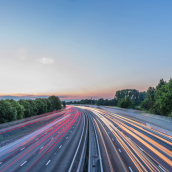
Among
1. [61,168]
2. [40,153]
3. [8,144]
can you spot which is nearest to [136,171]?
[61,168]

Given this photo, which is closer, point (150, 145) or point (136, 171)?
point (136, 171)

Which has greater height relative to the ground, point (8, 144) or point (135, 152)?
point (135, 152)

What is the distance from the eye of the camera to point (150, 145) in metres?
21.8

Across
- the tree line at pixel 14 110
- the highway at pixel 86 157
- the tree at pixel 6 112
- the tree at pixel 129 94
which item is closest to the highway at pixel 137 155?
the highway at pixel 86 157

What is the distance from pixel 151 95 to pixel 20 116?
82.2m

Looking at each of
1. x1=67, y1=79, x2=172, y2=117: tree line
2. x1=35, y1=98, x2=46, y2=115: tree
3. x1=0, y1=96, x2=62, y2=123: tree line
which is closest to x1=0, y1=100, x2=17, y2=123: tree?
x1=0, y1=96, x2=62, y2=123: tree line

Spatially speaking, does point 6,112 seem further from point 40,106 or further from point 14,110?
point 40,106

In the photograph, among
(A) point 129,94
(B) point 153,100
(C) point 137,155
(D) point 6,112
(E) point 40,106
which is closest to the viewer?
(C) point 137,155

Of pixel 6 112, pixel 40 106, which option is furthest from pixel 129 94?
pixel 6 112

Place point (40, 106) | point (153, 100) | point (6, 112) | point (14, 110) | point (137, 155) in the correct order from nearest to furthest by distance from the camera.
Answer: point (137, 155), point (6, 112), point (14, 110), point (40, 106), point (153, 100)

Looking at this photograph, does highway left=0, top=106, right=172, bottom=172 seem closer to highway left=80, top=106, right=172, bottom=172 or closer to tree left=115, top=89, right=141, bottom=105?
highway left=80, top=106, right=172, bottom=172

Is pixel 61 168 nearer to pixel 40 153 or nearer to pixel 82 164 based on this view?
pixel 82 164

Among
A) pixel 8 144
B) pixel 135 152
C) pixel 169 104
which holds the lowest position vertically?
pixel 8 144

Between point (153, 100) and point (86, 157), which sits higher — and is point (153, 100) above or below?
above
